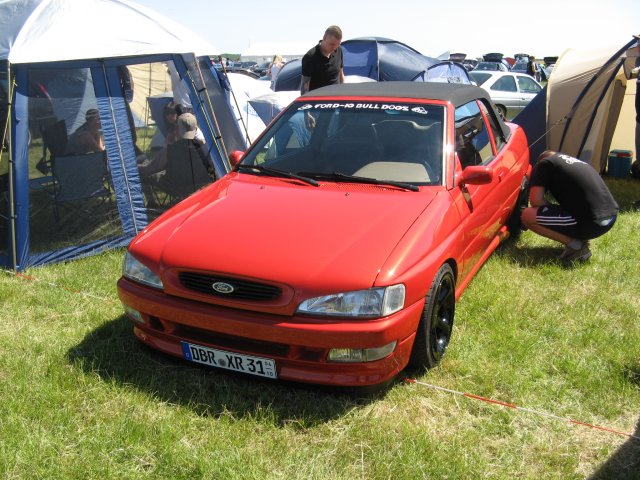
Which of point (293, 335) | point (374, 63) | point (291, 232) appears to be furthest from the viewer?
point (374, 63)

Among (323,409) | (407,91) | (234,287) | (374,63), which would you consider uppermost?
(407,91)

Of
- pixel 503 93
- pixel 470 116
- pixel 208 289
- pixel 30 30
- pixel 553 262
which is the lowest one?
pixel 503 93

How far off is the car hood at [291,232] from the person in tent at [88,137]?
7.10 feet

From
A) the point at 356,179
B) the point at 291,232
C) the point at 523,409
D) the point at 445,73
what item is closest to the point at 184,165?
the point at 356,179

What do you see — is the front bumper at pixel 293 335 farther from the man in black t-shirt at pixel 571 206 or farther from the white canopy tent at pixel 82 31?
the white canopy tent at pixel 82 31

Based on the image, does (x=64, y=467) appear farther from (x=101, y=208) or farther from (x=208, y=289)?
(x=101, y=208)

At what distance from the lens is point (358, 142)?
13.9 ft

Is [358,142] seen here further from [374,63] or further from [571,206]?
[374,63]

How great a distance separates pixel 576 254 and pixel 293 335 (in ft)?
11.4

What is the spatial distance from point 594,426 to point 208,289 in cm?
208

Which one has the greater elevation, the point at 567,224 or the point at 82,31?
the point at 82,31

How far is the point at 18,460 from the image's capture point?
2752 millimetres

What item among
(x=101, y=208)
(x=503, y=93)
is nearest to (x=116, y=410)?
(x=101, y=208)

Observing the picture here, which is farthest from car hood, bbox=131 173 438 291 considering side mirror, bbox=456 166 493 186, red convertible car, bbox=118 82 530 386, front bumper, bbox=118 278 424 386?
side mirror, bbox=456 166 493 186
